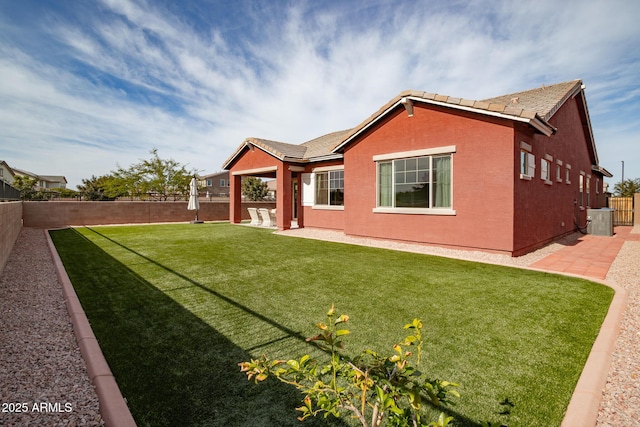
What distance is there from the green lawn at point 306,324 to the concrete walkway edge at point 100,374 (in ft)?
0.28

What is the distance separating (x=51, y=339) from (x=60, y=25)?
13775 mm

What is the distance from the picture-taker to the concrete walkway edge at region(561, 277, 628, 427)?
90.8 inches

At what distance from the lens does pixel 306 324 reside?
404 centimetres

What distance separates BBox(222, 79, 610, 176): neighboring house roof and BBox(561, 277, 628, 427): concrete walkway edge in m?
6.11

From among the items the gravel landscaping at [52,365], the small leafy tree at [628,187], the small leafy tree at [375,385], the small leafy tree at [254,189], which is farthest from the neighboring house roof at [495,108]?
the small leafy tree at [254,189]

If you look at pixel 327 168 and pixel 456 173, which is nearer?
pixel 456 173

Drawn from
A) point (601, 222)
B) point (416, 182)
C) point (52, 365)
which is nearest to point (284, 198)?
point (416, 182)

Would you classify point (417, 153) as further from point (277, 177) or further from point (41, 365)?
point (41, 365)

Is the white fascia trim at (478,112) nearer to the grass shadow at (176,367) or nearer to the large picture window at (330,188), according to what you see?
the large picture window at (330,188)

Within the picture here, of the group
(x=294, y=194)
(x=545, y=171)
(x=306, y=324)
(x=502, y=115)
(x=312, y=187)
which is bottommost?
(x=306, y=324)

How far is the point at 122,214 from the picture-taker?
65.3 feet

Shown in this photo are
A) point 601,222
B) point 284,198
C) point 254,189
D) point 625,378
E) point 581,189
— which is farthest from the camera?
point 254,189

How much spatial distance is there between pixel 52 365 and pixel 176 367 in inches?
53.5

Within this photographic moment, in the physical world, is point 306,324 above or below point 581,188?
below
